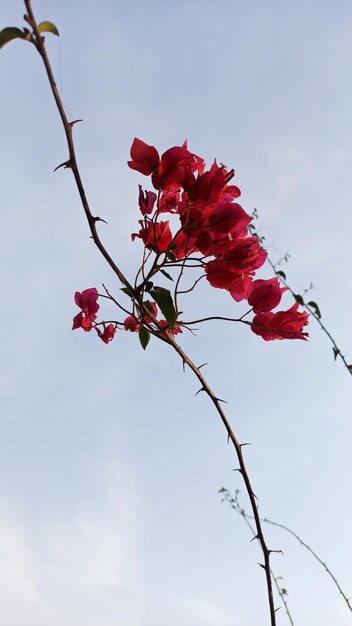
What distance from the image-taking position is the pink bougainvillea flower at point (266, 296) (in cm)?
71

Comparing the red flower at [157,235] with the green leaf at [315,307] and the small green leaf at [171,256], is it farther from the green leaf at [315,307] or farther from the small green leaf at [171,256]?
the green leaf at [315,307]

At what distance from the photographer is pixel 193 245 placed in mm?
667

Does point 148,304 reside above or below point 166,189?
below

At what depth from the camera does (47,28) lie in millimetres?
469

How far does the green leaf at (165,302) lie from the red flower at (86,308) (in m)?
0.15

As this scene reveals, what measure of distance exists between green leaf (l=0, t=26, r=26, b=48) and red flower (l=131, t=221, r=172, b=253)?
260mm

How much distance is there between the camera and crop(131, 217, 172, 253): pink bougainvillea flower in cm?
67

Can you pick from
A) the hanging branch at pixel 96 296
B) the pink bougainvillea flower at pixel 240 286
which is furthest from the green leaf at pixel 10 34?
the pink bougainvillea flower at pixel 240 286

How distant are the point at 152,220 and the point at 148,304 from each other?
10 cm

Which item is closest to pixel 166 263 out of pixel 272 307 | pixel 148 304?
pixel 148 304

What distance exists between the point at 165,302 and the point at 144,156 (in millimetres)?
174

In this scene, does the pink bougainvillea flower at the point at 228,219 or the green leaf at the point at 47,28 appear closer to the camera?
the green leaf at the point at 47,28

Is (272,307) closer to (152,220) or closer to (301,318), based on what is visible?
(301,318)

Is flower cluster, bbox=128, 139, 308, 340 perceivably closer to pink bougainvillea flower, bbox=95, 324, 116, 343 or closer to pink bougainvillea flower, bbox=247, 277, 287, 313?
pink bougainvillea flower, bbox=247, 277, 287, 313
